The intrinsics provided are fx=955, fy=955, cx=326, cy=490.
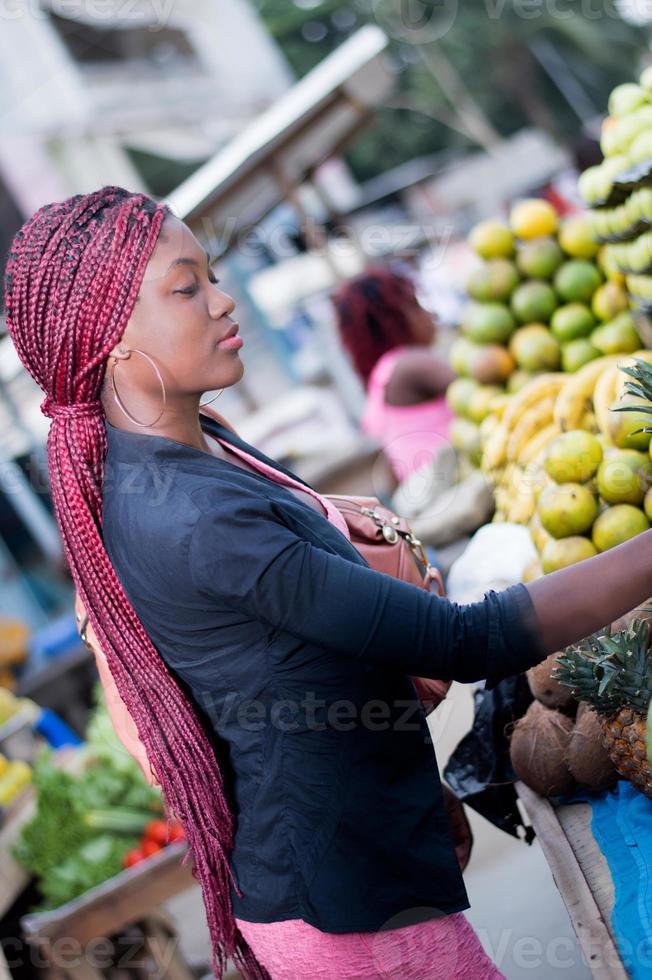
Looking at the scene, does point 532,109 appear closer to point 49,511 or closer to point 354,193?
point 354,193

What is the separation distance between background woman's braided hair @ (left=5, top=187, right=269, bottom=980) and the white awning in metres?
4.42

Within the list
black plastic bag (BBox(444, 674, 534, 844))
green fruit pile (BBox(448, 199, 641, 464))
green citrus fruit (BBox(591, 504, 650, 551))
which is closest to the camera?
black plastic bag (BBox(444, 674, 534, 844))

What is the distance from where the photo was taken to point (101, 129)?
17.7 meters

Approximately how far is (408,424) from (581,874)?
3072mm

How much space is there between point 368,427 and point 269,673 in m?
3.59

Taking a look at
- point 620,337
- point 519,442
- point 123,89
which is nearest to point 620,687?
point 519,442

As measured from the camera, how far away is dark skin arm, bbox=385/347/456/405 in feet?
15.2

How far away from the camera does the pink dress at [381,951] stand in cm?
169

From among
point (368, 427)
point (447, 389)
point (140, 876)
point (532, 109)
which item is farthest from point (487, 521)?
point (532, 109)

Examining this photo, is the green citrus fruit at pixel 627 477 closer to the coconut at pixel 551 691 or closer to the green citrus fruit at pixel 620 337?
the coconut at pixel 551 691

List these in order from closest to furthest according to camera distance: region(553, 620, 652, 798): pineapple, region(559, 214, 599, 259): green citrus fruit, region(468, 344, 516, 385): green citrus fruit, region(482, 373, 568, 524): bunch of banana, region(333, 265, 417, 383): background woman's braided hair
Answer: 1. region(553, 620, 652, 798): pineapple
2. region(482, 373, 568, 524): bunch of banana
3. region(559, 214, 599, 259): green citrus fruit
4. region(468, 344, 516, 385): green citrus fruit
5. region(333, 265, 417, 383): background woman's braided hair

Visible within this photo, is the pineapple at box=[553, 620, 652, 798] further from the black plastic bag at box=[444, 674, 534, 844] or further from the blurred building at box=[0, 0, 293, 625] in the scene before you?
the blurred building at box=[0, 0, 293, 625]

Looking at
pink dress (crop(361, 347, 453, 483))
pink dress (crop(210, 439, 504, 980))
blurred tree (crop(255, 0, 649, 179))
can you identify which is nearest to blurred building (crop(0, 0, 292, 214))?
blurred tree (crop(255, 0, 649, 179))

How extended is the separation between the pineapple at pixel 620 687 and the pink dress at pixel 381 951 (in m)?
0.43
